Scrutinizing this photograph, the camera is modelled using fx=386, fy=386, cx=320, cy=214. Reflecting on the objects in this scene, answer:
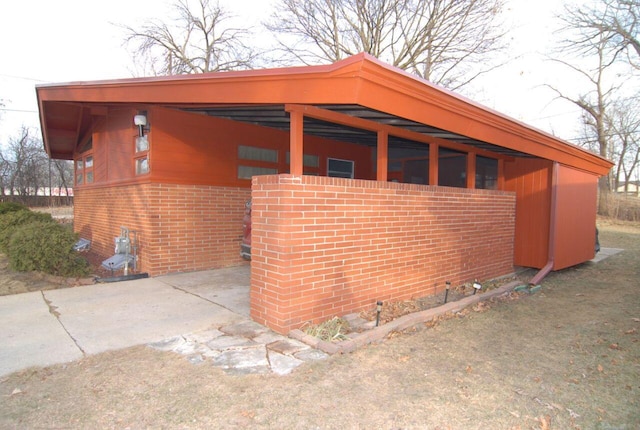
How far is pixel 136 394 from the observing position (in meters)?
2.89

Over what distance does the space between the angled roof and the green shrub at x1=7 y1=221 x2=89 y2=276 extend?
2.38 m

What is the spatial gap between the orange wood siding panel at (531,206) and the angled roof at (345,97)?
1.93 ft

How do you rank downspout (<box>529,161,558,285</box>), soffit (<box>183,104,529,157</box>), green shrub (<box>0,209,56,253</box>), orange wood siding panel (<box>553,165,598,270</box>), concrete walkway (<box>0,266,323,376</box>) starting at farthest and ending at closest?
green shrub (<box>0,209,56,253</box>) < orange wood siding panel (<box>553,165,598,270</box>) < downspout (<box>529,161,558,285</box>) < soffit (<box>183,104,529,157</box>) < concrete walkway (<box>0,266,323,376</box>)

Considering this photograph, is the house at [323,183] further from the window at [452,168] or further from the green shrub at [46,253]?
the green shrub at [46,253]

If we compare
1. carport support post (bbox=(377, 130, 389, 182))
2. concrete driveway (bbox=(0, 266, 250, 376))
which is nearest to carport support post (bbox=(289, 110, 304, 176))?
carport support post (bbox=(377, 130, 389, 182))

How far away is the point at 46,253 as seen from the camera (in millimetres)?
6406

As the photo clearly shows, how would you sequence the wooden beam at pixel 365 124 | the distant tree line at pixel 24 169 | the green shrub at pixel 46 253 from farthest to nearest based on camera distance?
the distant tree line at pixel 24 169, the green shrub at pixel 46 253, the wooden beam at pixel 365 124

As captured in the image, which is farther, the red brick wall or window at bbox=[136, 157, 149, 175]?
window at bbox=[136, 157, 149, 175]

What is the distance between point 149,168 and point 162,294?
236 centimetres

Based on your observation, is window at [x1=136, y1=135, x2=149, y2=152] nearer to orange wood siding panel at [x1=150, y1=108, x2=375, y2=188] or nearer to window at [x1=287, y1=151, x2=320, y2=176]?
orange wood siding panel at [x1=150, y1=108, x2=375, y2=188]

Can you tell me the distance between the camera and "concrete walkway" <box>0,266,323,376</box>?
3539 mm

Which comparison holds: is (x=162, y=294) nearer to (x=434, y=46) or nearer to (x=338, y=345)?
(x=338, y=345)

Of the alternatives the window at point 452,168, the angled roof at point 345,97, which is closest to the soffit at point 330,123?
the angled roof at point 345,97

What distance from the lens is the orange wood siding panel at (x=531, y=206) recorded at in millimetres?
7938
